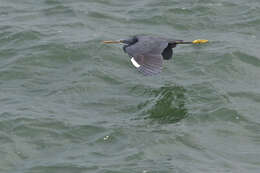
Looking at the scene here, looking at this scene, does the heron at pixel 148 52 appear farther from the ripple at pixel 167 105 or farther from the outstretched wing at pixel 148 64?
the ripple at pixel 167 105

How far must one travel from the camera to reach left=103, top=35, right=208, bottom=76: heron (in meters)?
8.30

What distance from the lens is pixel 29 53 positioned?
1161 centimetres

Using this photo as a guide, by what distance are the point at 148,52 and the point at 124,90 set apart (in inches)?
61.3

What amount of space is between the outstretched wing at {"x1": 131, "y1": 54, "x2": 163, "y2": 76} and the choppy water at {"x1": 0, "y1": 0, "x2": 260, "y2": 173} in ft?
3.12

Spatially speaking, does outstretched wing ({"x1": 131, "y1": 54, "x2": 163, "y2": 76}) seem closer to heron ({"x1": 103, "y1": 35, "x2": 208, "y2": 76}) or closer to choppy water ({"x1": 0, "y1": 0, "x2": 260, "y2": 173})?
heron ({"x1": 103, "y1": 35, "x2": 208, "y2": 76})

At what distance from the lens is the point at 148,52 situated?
8.88 metres

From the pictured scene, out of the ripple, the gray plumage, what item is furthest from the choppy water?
the gray plumage

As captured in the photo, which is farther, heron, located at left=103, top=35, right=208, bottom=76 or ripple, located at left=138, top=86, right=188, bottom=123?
ripple, located at left=138, top=86, right=188, bottom=123

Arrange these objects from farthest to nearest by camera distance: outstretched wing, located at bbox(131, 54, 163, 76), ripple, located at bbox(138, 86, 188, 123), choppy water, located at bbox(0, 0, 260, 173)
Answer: ripple, located at bbox(138, 86, 188, 123), outstretched wing, located at bbox(131, 54, 163, 76), choppy water, located at bbox(0, 0, 260, 173)

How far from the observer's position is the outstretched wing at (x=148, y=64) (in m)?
8.22

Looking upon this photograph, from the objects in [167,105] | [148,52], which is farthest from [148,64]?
[167,105]

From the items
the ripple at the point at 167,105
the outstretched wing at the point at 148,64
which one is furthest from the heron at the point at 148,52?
the ripple at the point at 167,105

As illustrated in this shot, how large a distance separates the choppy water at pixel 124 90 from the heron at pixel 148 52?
878 mm

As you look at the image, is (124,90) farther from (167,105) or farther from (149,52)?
(149,52)
